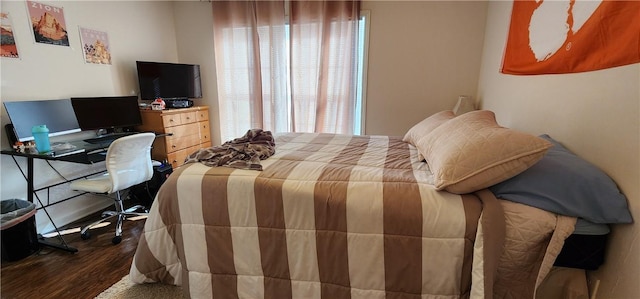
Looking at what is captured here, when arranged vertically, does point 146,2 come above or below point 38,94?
above

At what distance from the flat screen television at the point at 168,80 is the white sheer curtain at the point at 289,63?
1.06ft

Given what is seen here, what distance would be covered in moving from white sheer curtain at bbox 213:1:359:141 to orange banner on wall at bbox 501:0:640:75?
169 centimetres

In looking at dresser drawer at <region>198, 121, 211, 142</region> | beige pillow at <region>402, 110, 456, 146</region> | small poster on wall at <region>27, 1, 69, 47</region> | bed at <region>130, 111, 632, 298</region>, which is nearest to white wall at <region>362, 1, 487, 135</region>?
beige pillow at <region>402, 110, 456, 146</region>

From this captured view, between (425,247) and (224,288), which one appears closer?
(425,247)

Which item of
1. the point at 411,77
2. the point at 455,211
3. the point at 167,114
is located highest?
the point at 411,77

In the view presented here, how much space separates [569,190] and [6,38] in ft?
11.6

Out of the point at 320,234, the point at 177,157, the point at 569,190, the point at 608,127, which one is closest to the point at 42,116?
the point at 177,157

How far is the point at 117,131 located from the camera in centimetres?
295

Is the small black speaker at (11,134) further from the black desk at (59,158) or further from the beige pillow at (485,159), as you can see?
the beige pillow at (485,159)

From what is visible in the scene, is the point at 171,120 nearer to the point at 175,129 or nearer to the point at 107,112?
the point at 175,129

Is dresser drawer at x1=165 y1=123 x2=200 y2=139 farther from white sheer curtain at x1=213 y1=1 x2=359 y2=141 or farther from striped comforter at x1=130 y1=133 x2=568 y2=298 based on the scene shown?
striped comforter at x1=130 y1=133 x2=568 y2=298

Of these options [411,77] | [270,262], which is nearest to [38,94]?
[270,262]

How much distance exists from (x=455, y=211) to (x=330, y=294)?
0.65 meters

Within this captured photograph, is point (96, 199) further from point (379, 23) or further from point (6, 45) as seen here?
point (379, 23)
